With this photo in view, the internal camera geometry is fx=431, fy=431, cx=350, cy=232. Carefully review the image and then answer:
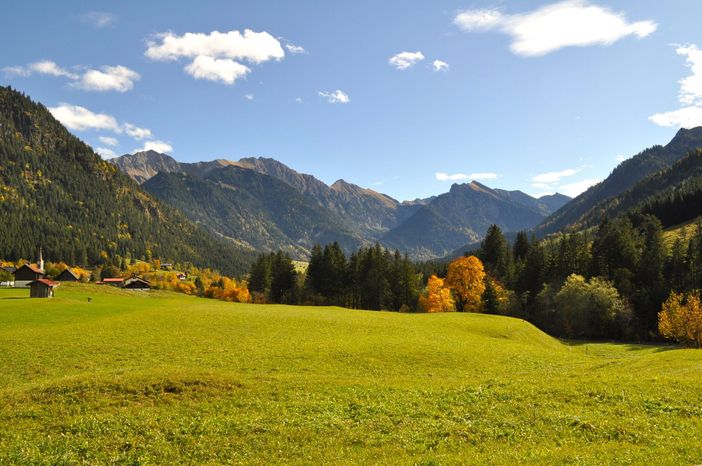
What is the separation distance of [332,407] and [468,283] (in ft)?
→ 290

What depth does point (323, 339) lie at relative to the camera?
48.3 meters

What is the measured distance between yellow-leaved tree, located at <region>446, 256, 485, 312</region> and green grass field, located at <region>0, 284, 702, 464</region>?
6156cm

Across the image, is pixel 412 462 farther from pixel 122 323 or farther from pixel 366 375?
pixel 122 323

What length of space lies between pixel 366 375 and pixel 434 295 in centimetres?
7024

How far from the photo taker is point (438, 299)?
101250 mm

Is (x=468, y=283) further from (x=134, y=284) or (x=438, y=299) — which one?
(x=134, y=284)

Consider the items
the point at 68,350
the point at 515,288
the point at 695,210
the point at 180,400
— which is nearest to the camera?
the point at 180,400

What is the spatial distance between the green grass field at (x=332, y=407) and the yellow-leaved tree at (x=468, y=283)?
61.6 meters

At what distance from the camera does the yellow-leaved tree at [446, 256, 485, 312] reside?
4134 inches

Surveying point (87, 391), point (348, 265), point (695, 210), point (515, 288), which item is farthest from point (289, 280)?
point (695, 210)

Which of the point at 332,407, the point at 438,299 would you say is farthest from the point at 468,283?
the point at 332,407

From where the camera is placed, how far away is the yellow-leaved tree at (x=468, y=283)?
105 meters

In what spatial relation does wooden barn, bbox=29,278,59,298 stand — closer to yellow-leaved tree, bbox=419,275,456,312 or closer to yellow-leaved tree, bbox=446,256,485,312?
yellow-leaved tree, bbox=419,275,456,312

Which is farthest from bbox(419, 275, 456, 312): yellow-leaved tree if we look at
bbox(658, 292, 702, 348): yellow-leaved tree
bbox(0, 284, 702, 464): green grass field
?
bbox(0, 284, 702, 464): green grass field
